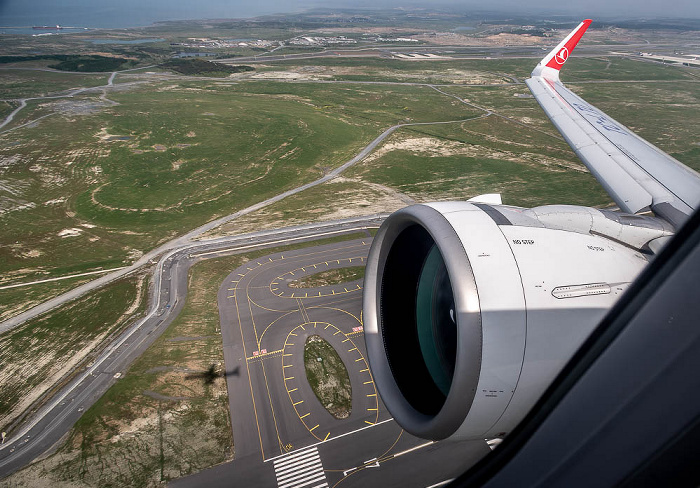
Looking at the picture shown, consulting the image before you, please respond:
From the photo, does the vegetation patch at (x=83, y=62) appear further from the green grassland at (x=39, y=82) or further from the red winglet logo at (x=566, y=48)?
the red winglet logo at (x=566, y=48)

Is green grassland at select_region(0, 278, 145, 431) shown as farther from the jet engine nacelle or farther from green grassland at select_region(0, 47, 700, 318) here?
the jet engine nacelle

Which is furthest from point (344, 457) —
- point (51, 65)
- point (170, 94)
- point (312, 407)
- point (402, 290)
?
point (51, 65)

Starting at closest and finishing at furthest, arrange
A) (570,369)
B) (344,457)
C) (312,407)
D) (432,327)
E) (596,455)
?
(596,455) → (570,369) → (432,327) → (344,457) → (312,407)

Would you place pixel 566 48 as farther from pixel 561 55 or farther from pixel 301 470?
pixel 301 470

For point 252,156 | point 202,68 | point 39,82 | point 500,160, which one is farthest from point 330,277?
point 202,68

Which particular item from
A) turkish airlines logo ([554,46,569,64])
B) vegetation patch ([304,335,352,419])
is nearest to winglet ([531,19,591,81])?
turkish airlines logo ([554,46,569,64])

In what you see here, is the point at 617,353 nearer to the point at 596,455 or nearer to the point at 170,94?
the point at 596,455
